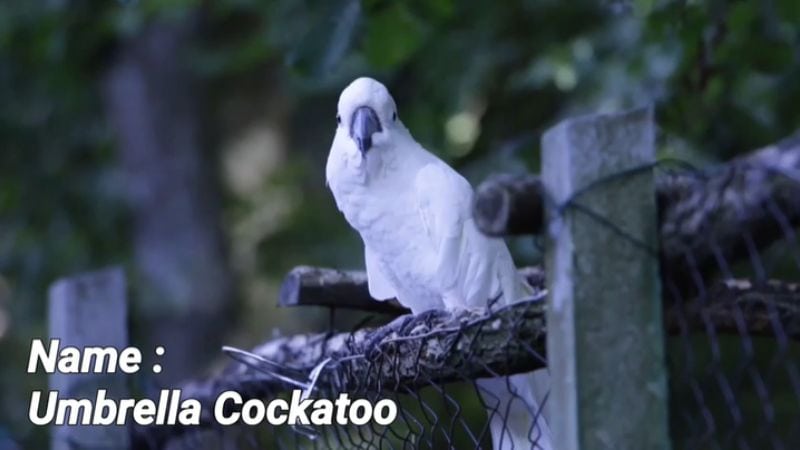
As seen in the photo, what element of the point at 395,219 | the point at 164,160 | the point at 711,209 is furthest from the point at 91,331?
the point at 164,160

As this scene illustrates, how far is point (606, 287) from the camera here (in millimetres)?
1700

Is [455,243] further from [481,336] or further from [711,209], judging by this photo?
[711,209]

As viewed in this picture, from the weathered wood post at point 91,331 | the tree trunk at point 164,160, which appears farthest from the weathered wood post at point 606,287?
the tree trunk at point 164,160

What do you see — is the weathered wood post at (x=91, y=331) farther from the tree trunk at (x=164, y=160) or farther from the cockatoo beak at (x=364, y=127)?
the tree trunk at (x=164, y=160)

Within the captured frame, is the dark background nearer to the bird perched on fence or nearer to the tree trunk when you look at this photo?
the tree trunk

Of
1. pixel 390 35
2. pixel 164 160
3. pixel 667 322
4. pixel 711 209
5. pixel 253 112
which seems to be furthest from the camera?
pixel 253 112

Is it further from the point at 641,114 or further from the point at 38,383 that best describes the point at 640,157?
the point at 38,383

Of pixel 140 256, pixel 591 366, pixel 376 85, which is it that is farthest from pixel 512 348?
pixel 140 256

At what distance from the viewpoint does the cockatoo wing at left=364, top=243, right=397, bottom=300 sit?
2895mm

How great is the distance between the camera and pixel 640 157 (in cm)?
171

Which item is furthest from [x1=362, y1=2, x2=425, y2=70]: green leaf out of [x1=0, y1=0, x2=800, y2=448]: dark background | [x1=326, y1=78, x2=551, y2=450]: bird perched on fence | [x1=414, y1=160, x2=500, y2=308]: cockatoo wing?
[x1=414, y1=160, x2=500, y2=308]: cockatoo wing

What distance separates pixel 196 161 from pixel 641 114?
5.95m

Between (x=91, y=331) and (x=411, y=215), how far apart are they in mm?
1269

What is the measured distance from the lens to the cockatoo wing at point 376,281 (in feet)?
9.50
